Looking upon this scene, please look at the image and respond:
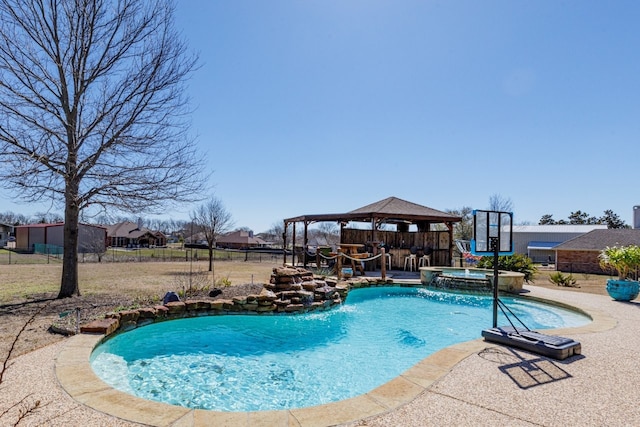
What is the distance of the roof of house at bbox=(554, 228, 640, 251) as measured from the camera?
845 inches

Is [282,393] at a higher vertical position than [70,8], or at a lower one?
lower

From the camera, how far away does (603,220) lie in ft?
167

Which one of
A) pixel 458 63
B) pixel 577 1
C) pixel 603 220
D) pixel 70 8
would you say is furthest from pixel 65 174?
pixel 603 220

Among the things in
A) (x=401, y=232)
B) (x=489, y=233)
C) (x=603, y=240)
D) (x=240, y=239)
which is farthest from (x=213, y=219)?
(x=240, y=239)

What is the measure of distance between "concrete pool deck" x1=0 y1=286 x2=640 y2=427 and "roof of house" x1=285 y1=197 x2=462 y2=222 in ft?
32.4

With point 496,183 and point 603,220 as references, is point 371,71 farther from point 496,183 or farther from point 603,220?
point 603,220

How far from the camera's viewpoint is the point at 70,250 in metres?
8.12

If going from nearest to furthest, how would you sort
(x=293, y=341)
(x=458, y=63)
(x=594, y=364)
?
(x=594, y=364)
(x=293, y=341)
(x=458, y=63)

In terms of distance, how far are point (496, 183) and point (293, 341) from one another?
25.2 meters

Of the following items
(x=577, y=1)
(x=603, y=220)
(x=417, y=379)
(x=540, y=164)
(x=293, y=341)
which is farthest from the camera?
(x=603, y=220)

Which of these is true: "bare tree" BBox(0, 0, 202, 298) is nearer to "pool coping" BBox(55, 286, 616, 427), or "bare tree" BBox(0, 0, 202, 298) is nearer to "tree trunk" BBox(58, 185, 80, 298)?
"tree trunk" BBox(58, 185, 80, 298)

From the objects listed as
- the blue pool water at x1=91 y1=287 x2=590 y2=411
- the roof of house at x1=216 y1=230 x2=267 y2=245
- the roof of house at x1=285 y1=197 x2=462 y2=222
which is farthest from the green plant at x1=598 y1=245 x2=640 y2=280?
the roof of house at x1=216 y1=230 x2=267 y2=245

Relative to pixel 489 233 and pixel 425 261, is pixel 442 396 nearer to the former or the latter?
pixel 489 233

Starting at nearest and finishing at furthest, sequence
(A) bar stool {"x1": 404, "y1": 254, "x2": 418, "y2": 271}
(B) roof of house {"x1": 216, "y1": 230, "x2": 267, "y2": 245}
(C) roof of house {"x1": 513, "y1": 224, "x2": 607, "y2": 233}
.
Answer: (A) bar stool {"x1": 404, "y1": 254, "x2": 418, "y2": 271}
(C) roof of house {"x1": 513, "y1": 224, "x2": 607, "y2": 233}
(B) roof of house {"x1": 216, "y1": 230, "x2": 267, "y2": 245}
